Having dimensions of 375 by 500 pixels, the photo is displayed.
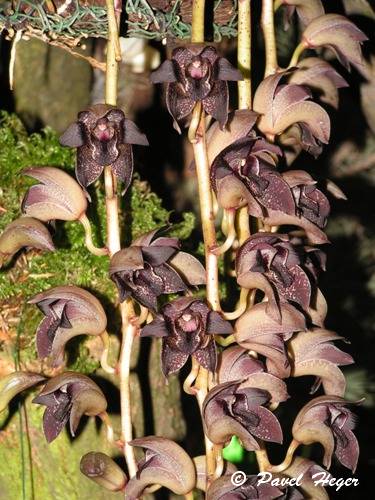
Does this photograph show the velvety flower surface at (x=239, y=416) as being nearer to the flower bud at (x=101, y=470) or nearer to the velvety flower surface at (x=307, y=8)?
the flower bud at (x=101, y=470)

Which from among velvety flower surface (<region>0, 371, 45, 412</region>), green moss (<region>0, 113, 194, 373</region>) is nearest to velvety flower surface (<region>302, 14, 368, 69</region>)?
green moss (<region>0, 113, 194, 373</region>)

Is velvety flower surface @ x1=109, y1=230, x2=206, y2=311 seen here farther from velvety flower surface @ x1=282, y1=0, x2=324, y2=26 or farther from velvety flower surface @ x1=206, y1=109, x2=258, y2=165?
velvety flower surface @ x1=282, y1=0, x2=324, y2=26

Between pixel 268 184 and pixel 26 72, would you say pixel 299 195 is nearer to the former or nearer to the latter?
pixel 268 184

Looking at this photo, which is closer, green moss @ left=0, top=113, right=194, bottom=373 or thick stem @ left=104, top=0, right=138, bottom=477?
thick stem @ left=104, top=0, right=138, bottom=477

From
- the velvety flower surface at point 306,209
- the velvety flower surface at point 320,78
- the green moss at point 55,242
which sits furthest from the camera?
the green moss at point 55,242

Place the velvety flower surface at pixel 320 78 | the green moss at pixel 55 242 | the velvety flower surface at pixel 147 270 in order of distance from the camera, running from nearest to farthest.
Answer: the velvety flower surface at pixel 147 270 < the velvety flower surface at pixel 320 78 < the green moss at pixel 55 242

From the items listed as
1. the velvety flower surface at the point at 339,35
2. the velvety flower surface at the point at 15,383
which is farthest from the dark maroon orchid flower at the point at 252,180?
the velvety flower surface at the point at 15,383

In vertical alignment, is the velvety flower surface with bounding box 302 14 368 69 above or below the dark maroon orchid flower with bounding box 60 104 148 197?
above
